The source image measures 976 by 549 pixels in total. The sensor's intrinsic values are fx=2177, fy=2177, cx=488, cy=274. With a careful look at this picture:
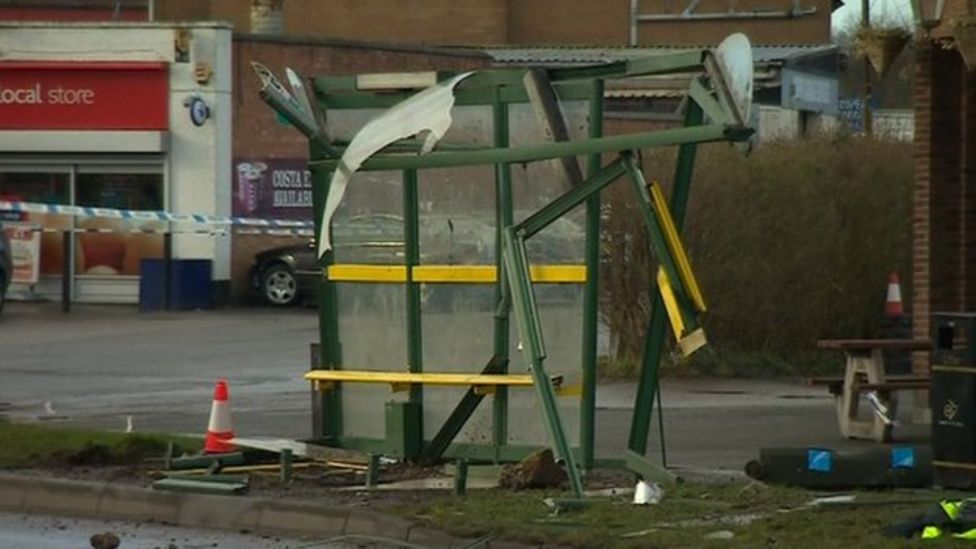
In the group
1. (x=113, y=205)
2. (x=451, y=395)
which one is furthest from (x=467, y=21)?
(x=451, y=395)

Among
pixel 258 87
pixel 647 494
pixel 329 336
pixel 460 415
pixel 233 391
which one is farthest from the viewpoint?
pixel 258 87

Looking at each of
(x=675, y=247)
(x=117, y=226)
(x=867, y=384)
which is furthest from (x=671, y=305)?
(x=117, y=226)

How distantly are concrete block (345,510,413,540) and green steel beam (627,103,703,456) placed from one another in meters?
1.79

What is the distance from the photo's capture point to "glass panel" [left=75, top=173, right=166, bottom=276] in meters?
34.5

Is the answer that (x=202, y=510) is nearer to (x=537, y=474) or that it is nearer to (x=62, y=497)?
(x=62, y=497)

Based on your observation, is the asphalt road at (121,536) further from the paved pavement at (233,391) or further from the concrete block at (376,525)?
the paved pavement at (233,391)

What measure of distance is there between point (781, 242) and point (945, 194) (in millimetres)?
5167

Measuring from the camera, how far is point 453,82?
44.0ft

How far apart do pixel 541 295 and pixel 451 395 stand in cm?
100

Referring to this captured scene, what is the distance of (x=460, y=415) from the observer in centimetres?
1362

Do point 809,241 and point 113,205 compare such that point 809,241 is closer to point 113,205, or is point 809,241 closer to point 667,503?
point 667,503

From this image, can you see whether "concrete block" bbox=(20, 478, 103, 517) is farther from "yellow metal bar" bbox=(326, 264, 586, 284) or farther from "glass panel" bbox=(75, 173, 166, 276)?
"glass panel" bbox=(75, 173, 166, 276)

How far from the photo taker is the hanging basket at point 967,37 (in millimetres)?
15336

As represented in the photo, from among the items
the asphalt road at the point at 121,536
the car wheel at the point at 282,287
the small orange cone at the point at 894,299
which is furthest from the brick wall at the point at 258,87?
the asphalt road at the point at 121,536
